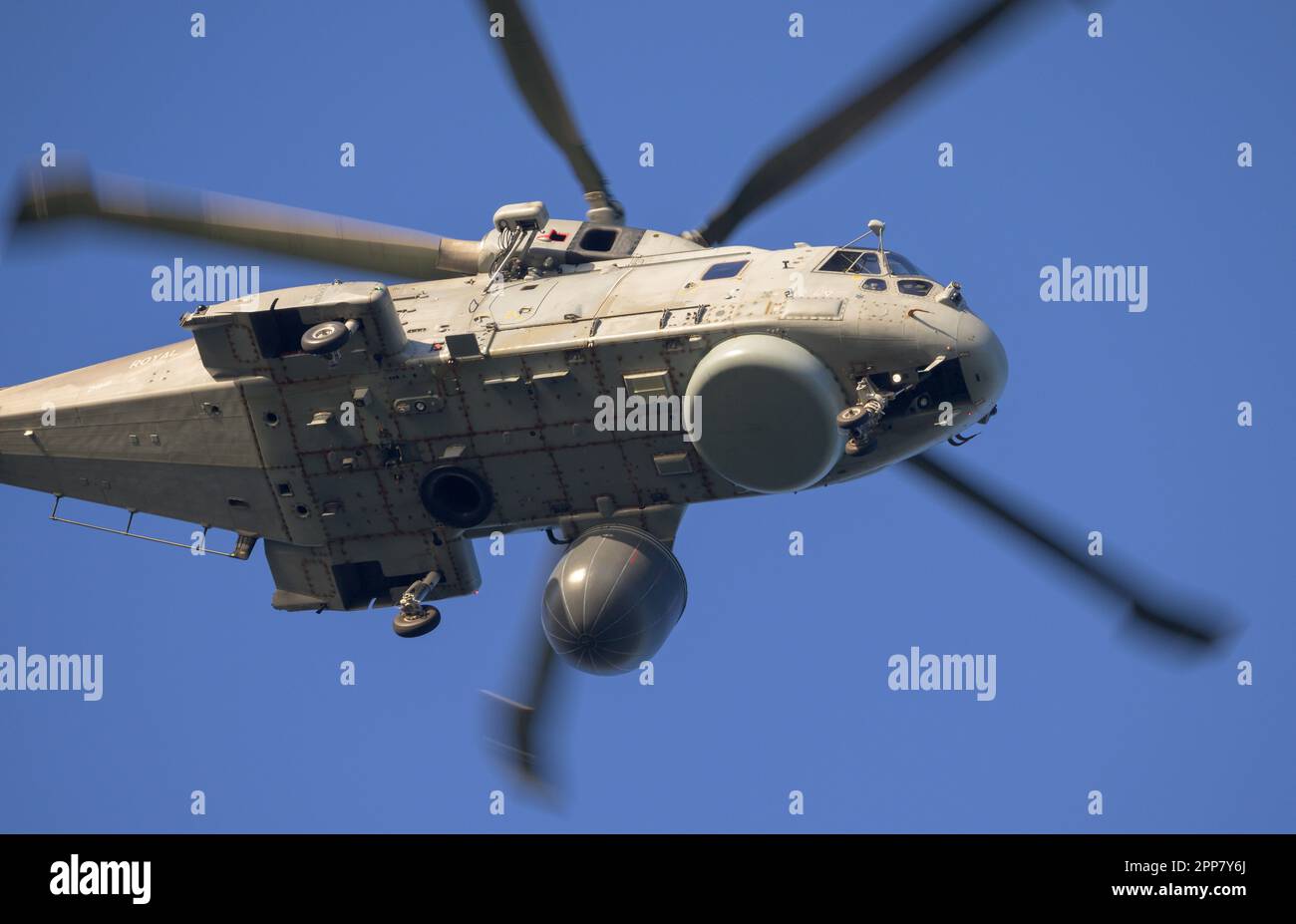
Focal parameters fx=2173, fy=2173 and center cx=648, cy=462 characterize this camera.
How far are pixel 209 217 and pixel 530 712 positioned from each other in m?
10.9

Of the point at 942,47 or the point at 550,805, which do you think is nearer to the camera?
the point at 942,47

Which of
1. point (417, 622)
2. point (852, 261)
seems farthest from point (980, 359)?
point (417, 622)

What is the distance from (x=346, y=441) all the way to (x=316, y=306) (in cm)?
258

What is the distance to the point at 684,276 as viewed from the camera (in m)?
38.4

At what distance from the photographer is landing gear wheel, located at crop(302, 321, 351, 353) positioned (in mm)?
37750

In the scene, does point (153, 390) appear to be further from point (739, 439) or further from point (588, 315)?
point (739, 439)

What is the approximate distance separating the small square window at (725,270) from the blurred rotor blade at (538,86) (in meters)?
3.05

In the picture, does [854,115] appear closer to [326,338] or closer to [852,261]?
[852,261]

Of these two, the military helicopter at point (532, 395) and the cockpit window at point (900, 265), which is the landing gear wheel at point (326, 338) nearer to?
the military helicopter at point (532, 395)

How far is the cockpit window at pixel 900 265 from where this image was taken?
37812 millimetres

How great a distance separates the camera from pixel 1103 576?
129 feet

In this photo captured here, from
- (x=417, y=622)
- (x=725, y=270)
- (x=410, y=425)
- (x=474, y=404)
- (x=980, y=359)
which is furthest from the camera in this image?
(x=417, y=622)
